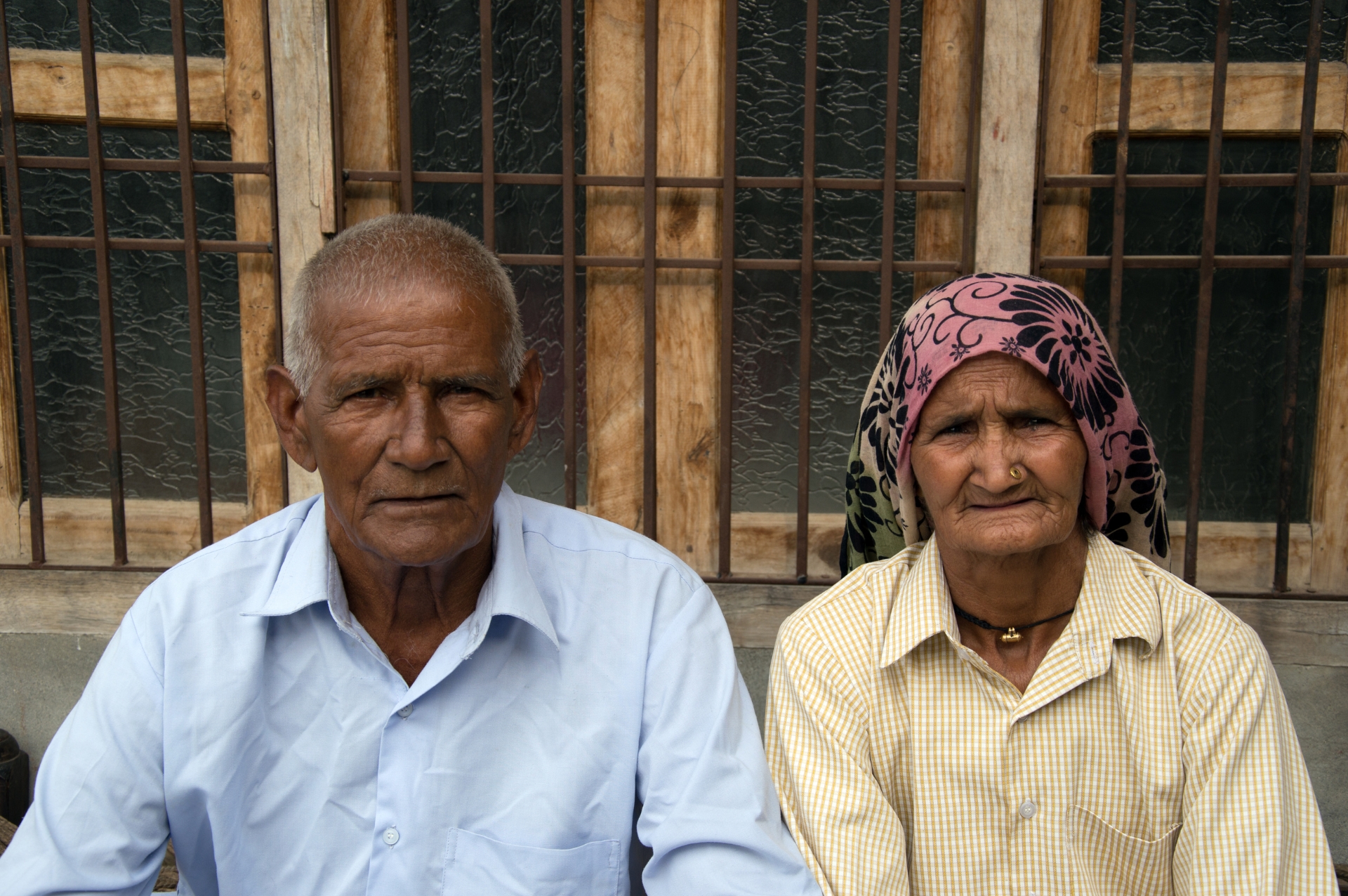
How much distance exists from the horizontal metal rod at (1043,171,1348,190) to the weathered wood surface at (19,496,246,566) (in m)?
2.51

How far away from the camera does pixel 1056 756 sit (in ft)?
5.51

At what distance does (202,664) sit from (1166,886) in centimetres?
163

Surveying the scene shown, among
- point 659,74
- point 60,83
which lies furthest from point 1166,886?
point 60,83

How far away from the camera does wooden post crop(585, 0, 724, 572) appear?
8.97 feet

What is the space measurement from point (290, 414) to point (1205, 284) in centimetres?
226

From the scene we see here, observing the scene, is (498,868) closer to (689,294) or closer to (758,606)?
(758,606)

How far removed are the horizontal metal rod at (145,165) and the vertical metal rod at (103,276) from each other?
0.04 m

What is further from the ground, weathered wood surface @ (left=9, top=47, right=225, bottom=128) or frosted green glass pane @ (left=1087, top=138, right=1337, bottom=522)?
weathered wood surface @ (left=9, top=47, right=225, bottom=128)

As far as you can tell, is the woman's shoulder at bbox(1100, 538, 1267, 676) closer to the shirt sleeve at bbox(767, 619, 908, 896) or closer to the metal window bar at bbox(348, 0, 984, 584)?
the shirt sleeve at bbox(767, 619, 908, 896)

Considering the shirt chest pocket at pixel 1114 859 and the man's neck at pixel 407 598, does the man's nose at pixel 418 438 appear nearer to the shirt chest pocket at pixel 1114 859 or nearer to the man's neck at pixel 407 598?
the man's neck at pixel 407 598

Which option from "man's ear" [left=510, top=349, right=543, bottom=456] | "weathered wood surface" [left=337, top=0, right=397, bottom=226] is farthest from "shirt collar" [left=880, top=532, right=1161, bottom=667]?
"weathered wood surface" [left=337, top=0, right=397, bottom=226]

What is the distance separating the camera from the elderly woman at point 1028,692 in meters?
1.61

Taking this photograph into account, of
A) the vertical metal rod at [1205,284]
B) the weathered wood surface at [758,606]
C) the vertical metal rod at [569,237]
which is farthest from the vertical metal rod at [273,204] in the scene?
the vertical metal rod at [1205,284]

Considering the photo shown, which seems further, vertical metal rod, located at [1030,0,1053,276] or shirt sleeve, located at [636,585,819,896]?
vertical metal rod, located at [1030,0,1053,276]
